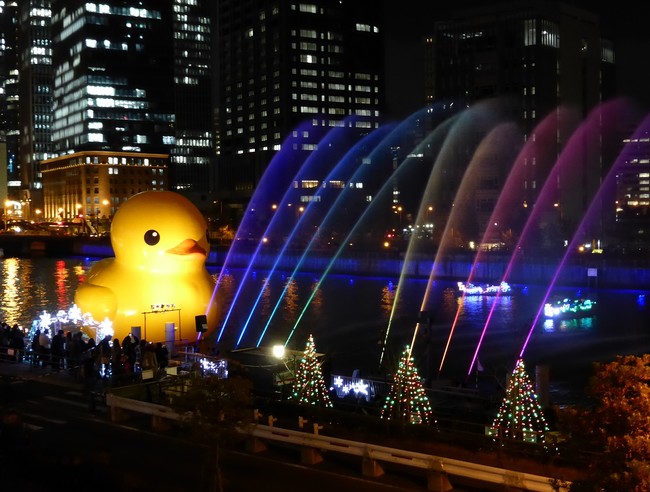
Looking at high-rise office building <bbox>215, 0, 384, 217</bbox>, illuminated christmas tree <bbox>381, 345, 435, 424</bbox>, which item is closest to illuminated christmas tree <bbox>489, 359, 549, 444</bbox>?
illuminated christmas tree <bbox>381, 345, 435, 424</bbox>

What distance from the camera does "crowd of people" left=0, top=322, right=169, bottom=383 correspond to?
1642 centimetres

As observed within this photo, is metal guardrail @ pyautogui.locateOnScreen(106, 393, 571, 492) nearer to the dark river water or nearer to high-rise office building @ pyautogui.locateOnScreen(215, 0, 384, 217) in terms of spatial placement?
the dark river water

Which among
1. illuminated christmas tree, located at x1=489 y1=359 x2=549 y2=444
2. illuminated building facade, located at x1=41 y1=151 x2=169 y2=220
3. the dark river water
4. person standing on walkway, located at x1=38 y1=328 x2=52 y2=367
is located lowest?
the dark river water

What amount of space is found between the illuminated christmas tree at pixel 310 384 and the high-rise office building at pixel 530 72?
86570 millimetres

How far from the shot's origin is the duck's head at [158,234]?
64.6 feet

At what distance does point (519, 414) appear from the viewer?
13.6 m

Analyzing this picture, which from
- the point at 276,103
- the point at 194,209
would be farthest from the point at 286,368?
the point at 276,103

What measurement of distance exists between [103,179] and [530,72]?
9165 cm

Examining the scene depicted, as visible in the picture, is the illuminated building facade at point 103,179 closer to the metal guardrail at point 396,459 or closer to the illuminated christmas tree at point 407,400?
the illuminated christmas tree at point 407,400

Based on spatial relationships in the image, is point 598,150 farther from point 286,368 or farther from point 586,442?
point 586,442

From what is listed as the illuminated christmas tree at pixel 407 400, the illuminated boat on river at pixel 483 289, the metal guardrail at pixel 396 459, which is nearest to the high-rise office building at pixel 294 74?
the illuminated boat on river at pixel 483 289

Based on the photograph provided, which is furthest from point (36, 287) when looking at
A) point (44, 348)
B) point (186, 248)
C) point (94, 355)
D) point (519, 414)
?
point (519, 414)

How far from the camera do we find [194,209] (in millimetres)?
20484

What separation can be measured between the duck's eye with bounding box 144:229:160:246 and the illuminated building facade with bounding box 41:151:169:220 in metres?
135
